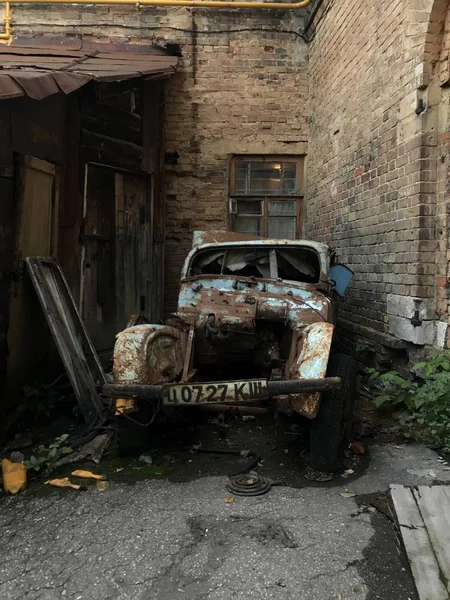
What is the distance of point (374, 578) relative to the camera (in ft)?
7.68

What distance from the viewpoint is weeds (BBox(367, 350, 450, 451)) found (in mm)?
3977

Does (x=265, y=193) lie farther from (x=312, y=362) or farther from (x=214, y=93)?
(x=312, y=362)

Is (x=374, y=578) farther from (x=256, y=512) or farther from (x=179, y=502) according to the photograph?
(x=179, y=502)

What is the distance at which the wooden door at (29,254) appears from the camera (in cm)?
471

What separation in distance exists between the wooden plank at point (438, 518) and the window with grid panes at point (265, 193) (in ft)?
20.5

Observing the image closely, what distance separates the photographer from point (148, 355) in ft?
12.2

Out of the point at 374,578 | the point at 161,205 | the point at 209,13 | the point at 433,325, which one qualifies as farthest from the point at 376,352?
the point at 209,13

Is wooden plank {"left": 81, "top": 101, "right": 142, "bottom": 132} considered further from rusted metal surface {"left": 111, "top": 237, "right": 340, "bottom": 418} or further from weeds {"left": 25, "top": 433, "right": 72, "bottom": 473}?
weeds {"left": 25, "top": 433, "right": 72, "bottom": 473}

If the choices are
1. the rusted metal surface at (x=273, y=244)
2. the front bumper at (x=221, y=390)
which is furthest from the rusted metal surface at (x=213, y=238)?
the front bumper at (x=221, y=390)

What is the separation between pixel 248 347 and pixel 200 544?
1.90 metres

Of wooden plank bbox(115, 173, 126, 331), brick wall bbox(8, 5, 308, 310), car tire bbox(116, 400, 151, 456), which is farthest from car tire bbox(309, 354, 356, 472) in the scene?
brick wall bbox(8, 5, 308, 310)

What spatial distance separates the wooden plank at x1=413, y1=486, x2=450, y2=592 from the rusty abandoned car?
669 mm

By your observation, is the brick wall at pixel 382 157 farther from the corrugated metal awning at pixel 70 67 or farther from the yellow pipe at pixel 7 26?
the yellow pipe at pixel 7 26

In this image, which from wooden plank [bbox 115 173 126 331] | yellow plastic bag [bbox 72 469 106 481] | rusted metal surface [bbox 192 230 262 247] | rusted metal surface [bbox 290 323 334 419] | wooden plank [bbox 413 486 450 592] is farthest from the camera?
wooden plank [bbox 115 173 126 331]
